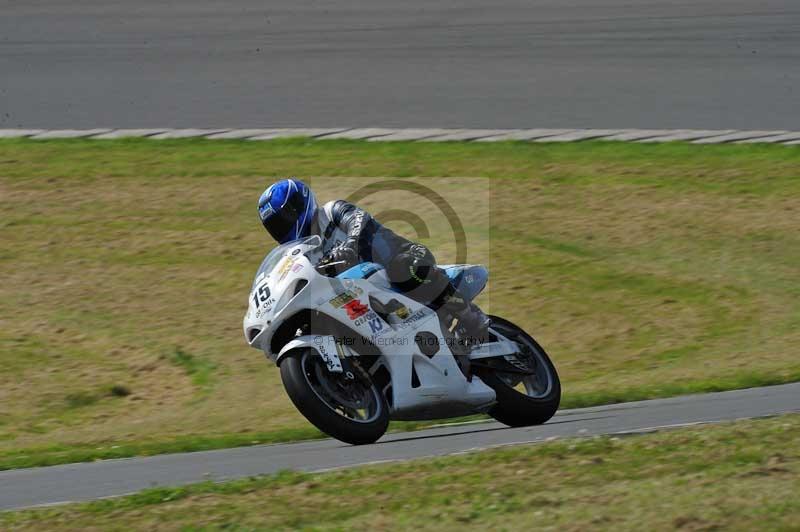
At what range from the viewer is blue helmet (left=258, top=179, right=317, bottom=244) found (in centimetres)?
790

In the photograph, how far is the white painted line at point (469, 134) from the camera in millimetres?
15656

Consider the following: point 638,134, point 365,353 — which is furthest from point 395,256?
point 638,134

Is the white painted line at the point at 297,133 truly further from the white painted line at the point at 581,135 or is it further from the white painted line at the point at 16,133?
the white painted line at the point at 16,133

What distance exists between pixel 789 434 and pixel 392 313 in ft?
7.87

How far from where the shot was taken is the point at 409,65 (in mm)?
18125

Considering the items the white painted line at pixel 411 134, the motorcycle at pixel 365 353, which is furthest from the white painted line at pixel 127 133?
the motorcycle at pixel 365 353

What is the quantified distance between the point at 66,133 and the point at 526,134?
230 inches

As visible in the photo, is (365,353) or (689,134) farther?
(689,134)

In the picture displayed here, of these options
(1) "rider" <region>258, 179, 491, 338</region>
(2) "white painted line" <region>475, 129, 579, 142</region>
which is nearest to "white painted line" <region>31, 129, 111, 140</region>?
(2) "white painted line" <region>475, 129, 579, 142</region>

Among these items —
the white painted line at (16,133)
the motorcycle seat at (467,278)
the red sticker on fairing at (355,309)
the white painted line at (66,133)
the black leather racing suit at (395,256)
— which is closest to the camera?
the red sticker on fairing at (355,309)

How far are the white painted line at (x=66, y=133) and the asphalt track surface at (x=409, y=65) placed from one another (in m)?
0.21

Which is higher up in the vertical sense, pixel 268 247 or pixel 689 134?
pixel 689 134

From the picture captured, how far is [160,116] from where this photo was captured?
55.9 feet

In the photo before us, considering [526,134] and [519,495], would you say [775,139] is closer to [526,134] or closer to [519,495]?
[526,134]
